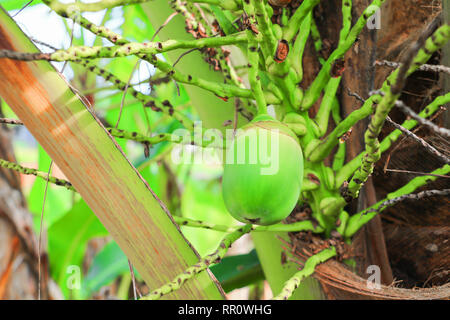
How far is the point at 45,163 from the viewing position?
42.9 inches

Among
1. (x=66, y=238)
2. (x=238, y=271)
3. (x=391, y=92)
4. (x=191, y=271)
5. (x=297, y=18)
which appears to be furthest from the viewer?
(x=66, y=238)

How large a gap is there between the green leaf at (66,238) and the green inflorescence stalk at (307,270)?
75 centimetres

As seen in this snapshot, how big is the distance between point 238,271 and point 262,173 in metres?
0.47

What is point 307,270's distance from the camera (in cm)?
59

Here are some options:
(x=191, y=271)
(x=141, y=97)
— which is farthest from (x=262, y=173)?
(x=141, y=97)

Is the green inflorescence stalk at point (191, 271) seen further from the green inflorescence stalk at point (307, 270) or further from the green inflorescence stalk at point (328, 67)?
the green inflorescence stalk at point (328, 67)

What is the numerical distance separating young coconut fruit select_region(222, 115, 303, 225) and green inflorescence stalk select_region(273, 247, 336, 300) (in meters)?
0.08

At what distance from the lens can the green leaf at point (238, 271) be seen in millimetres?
916

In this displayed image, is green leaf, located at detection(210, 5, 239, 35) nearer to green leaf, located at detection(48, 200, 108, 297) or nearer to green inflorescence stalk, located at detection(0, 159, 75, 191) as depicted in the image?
green inflorescence stalk, located at detection(0, 159, 75, 191)

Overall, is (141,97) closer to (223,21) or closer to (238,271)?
(223,21)

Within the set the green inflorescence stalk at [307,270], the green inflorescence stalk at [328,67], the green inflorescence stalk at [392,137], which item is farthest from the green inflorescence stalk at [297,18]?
the green inflorescence stalk at [307,270]

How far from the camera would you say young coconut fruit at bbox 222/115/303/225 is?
20.0 inches

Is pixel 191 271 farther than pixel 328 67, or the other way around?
pixel 328 67
